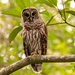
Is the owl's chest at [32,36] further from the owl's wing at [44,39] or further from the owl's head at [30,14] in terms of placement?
the owl's head at [30,14]

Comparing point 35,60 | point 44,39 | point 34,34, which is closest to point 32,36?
point 34,34

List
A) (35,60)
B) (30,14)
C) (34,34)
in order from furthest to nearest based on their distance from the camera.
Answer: (30,14)
(34,34)
(35,60)

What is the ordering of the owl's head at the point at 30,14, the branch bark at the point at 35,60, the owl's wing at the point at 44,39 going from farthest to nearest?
the owl's head at the point at 30,14 < the owl's wing at the point at 44,39 < the branch bark at the point at 35,60

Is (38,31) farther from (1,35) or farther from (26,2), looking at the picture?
(1,35)

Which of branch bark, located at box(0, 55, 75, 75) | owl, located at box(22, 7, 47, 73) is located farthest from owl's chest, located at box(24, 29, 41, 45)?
branch bark, located at box(0, 55, 75, 75)

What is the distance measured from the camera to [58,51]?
8.38m

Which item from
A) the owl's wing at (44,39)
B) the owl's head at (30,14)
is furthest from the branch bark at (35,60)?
the owl's head at (30,14)

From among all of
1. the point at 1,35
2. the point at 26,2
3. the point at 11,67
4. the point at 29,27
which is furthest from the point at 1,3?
the point at 11,67

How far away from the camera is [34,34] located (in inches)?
167

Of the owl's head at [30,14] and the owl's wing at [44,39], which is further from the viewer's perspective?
the owl's head at [30,14]

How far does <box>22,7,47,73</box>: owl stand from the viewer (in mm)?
4242

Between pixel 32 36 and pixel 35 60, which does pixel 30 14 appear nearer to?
pixel 32 36

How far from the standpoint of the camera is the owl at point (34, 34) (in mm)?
4242

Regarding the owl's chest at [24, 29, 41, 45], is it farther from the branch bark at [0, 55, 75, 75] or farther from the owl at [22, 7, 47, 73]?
the branch bark at [0, 55, 75, 75]
